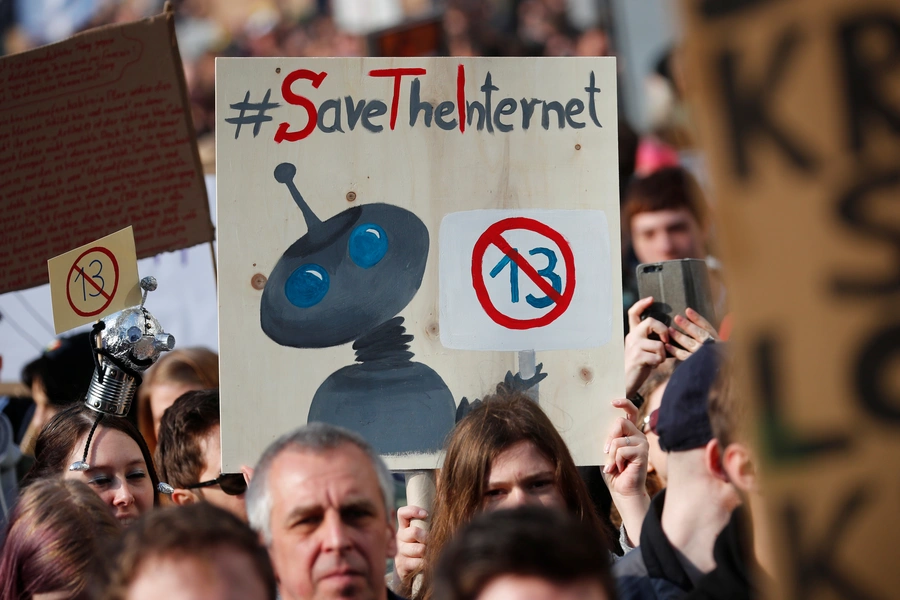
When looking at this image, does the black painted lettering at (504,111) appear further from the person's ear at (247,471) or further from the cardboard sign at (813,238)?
the cardboard sign at (813,238)

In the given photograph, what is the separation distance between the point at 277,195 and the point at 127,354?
0.58 metres

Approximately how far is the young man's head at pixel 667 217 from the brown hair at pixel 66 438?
1.88 meters

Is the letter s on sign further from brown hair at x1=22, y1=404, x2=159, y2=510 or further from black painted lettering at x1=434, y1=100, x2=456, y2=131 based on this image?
brown hair at x1=22, y1=404, x2=159, y2=510

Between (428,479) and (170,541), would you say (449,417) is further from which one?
→ (170,541)

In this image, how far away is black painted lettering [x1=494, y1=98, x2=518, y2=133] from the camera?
3027 mm

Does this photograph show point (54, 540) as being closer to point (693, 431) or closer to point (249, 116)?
point (249, 116)

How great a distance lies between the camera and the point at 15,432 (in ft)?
14.1

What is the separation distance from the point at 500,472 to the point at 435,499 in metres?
0.21

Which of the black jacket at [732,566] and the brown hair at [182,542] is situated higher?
the brown hair at [182,542]

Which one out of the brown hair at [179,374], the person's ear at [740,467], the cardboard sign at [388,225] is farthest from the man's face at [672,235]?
the person's ear at [740,467]

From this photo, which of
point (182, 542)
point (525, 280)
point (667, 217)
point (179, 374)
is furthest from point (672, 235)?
point (182, 542)

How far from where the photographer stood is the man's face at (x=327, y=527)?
197cm

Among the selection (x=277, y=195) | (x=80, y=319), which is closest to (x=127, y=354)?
(x=80, y=319)

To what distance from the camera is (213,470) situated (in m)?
3.20
